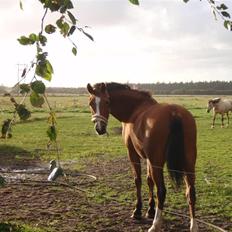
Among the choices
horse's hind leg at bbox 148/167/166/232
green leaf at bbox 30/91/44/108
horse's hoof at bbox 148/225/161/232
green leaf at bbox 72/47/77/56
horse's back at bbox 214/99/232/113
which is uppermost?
green leaf at bbox 72/47/77/56

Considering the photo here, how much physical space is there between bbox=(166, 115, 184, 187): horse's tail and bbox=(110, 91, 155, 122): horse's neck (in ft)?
2.97

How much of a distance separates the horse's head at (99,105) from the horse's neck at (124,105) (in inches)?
8.9

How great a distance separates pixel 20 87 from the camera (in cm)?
119

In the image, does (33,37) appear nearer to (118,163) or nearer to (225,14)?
(225,14)

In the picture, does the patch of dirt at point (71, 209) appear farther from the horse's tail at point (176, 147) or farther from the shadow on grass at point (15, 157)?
the shadow on grass at point (15, 157)

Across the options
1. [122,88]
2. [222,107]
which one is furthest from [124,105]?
[222,107]

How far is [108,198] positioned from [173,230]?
1932 millimetres

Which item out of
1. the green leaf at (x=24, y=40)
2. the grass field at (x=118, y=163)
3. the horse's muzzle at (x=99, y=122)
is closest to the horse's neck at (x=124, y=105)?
the horse's muzzle at (x=99, y=122)

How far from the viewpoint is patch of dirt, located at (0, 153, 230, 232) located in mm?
5672

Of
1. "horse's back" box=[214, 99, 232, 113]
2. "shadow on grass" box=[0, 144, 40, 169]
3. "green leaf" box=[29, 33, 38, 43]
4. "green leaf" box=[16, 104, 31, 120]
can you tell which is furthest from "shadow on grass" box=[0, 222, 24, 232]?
"horse's back" box=[214, 99, 232, 113]

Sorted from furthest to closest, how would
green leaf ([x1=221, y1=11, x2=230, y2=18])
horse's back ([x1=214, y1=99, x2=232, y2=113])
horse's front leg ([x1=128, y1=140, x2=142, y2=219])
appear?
horse's back ([x1=214, y1=99, x2=232, y2=113]) → horse's front leg ([x1=128, y1=140, x2=142, y2=219]) → green leaf ([x1=221, y1=11, x2=230, y2=18])

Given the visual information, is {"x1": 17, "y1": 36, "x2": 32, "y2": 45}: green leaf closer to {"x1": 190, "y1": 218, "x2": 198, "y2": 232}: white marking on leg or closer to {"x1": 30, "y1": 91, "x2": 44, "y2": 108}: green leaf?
{"x1": 30, "y1": 91, "x2": 44, "y2": 108}: green leaf

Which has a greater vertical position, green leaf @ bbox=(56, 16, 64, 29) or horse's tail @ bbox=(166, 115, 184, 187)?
green leaf @ bbox=(56, 16, 64, 29)

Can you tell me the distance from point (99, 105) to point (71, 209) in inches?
76.4
